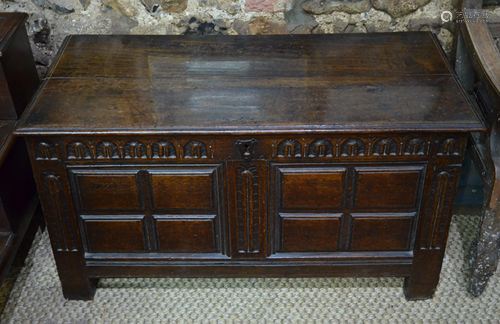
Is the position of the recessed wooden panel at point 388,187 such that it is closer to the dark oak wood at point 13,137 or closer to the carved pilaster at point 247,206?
the carved pilaster at point 247,206

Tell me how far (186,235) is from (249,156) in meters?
0.41

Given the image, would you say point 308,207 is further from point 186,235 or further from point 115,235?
point 115,235

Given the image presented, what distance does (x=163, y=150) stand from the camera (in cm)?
189

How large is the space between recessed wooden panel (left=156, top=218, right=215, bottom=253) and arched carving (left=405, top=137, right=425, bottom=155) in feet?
2.29

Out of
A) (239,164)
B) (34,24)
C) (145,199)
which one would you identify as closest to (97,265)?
(145,199)

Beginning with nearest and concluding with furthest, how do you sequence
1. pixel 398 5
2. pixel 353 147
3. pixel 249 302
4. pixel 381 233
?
pixel 353 147
pixel 381 233
pixel 249 302
pixel 398 5

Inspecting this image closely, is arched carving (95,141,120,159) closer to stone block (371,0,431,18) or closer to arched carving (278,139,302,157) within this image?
arched carving (278,139,302,157)

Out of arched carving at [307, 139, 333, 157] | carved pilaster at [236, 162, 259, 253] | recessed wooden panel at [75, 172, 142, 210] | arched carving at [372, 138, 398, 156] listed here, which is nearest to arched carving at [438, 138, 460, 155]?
arched carving at [372, 138, 398, 156]

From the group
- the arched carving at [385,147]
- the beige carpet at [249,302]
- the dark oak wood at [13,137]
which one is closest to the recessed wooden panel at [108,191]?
the dark oak wood at [13,137]

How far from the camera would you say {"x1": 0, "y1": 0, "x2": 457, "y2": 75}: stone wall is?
2.42 m

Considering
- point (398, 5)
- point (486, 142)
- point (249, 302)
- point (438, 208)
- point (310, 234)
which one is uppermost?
point (398, 5)

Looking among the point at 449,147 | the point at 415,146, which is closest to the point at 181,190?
the point at 415,146

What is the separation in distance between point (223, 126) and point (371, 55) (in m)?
0.70

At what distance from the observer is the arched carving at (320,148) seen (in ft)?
6.13
